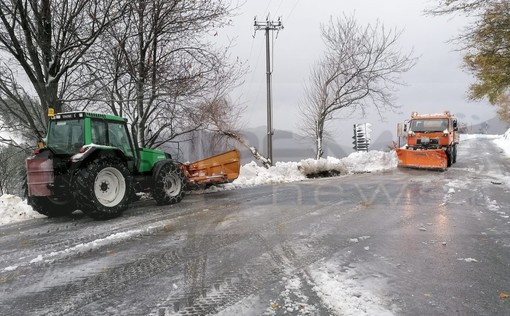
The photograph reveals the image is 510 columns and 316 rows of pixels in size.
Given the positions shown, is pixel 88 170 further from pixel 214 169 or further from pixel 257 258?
pixel 214 169

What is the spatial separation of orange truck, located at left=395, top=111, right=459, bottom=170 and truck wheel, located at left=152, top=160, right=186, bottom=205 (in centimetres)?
1115

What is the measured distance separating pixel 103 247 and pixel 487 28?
45.1ft

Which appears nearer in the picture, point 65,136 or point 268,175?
point 65,136

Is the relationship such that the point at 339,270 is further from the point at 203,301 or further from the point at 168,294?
the point at 168,294

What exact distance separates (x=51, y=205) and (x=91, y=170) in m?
1.54

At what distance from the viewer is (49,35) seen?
1000 cm

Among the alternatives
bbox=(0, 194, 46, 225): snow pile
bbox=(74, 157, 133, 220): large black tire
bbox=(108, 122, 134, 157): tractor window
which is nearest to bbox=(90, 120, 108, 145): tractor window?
bbox=(108, 122, 134, 157): tractor window

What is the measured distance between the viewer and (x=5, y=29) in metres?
10.1

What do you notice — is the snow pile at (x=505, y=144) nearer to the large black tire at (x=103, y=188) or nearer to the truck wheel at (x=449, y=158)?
the truck wheel at (x=449, y=158)

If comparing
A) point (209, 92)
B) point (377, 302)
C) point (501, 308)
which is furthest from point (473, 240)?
point (209, 92)

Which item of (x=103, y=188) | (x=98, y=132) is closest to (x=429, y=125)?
(x=98, y=132)

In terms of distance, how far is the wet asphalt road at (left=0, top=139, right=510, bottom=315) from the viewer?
338 cm

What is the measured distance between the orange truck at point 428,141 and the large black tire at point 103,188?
12.8m

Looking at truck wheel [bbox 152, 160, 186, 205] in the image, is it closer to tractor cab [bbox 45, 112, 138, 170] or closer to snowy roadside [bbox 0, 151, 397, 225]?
tractor cab [bbox 45, 112, 138, 170]
